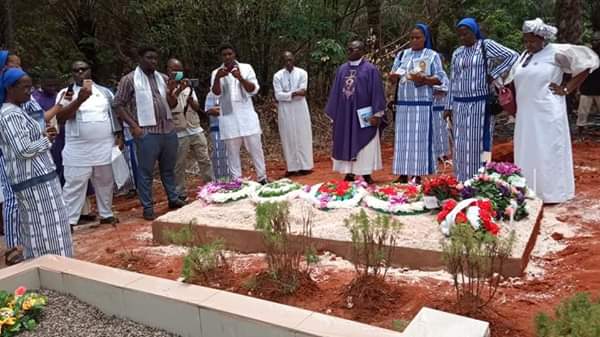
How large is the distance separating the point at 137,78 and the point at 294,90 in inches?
110

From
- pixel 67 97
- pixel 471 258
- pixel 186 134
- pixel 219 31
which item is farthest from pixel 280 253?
pixel 219 31

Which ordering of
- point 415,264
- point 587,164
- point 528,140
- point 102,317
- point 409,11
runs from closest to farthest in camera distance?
1. point 102,317
2. point 415,264
3. point 528,140
4. point 587,164
5. point 409,11

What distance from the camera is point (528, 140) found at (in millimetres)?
5457

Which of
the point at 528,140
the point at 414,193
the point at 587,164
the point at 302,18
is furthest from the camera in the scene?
the point at 302,18

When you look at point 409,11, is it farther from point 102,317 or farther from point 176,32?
point 102,317

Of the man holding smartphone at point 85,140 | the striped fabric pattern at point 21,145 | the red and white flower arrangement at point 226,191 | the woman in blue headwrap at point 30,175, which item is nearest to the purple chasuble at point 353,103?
the red and white flower arrangement at point 226,191

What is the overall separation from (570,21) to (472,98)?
515 centimetres

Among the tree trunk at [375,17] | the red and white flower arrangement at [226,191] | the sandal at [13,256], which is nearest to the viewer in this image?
the sandal at [13,256]

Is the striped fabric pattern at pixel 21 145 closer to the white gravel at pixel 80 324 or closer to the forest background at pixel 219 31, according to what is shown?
the white gravel at pixel 80 324

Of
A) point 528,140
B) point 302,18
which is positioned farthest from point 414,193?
point 302,18

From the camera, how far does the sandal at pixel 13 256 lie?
398cm

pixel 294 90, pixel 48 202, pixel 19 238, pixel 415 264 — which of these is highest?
pixel 294 90

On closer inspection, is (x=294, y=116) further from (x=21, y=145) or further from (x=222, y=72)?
(x=21, y=145)

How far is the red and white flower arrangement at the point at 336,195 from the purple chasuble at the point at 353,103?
1.50 m
